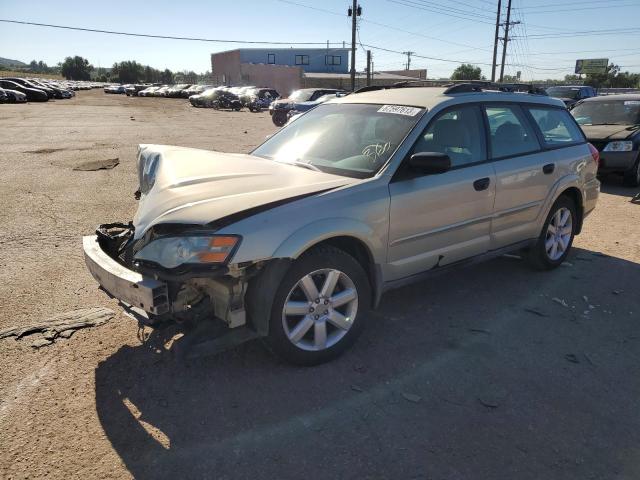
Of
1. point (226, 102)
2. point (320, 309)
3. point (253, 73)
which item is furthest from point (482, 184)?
point (253, 73)

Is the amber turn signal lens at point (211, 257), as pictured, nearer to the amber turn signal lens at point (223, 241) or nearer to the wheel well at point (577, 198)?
the amber turn signal lens at point (223, 241)

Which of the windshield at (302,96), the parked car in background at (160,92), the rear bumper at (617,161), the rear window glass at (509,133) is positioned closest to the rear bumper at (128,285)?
the rear window glass at (509,133)

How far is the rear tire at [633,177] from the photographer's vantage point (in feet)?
30.4

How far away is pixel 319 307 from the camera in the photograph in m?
3.15

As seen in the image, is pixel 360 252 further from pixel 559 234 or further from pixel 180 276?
pixel 559 234

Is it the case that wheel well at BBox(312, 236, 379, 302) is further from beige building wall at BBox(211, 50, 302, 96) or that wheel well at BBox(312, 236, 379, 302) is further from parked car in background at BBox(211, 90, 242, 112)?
beige building wall at BBox(211, 50, 302, 96)

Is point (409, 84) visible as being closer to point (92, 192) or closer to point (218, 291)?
point (218, 291)

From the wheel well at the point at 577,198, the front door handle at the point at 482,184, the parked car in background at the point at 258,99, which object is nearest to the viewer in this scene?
the front door handle at the point at 482,184

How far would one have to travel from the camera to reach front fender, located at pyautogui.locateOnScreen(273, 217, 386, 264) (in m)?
2.87

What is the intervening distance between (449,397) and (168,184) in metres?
2.25

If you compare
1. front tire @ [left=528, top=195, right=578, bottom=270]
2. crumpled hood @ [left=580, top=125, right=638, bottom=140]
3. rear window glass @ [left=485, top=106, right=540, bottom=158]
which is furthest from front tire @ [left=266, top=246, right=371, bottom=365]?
crumpled hood @ [left=580, top=125, right=638, bottom=140]

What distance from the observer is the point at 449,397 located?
116 inches

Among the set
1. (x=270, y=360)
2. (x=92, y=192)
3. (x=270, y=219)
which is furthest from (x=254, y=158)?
(x=92, y=192)

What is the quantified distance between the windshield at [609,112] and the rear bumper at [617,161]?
1376 mm
